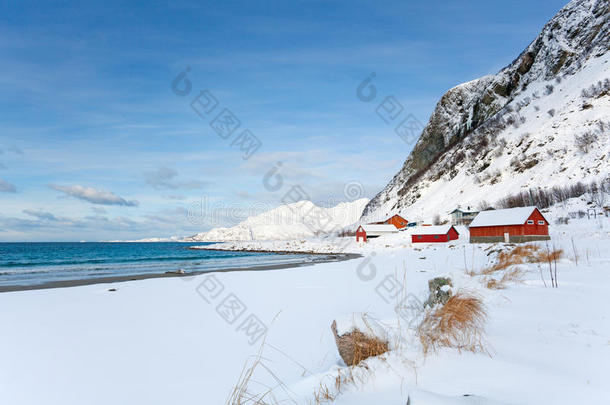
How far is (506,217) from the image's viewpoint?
41.3m

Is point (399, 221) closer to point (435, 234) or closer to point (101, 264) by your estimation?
point (435, 234)

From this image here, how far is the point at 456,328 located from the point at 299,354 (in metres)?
2.69

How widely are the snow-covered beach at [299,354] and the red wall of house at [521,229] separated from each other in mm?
32133

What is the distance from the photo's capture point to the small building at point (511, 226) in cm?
3781

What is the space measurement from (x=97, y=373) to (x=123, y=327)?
110 inches

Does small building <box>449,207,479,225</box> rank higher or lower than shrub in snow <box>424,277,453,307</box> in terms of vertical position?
lower

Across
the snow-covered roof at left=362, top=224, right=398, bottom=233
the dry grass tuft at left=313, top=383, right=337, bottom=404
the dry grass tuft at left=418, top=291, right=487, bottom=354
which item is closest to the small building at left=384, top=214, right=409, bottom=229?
the snow-covered roof at left=362, top=224, right=398, bottom=233

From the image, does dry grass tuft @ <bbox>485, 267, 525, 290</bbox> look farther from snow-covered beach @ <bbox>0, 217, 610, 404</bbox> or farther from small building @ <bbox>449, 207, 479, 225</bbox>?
small building @ <bbox>449, 207, 479, 225</bbox>

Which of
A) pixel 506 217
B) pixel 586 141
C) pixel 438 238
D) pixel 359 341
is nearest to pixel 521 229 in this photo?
pixel 506 217

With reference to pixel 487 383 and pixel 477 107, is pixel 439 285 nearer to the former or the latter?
pixel 487 383

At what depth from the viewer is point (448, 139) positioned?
113 meters

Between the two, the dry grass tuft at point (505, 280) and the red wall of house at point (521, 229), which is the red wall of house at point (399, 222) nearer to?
the red wall of house at point (521, 229)

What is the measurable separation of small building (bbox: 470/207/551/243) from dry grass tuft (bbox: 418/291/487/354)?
37.6m

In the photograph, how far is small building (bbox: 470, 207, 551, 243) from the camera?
124 ft
